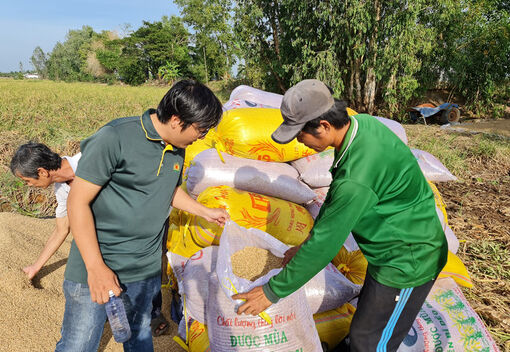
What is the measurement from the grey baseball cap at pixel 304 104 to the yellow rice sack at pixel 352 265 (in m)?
1.18

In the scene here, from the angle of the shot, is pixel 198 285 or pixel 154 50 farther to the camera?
pixel 154 50

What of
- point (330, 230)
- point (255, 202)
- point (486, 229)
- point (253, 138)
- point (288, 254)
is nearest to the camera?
point (330, 230)

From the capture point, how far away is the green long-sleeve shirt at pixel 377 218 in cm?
95

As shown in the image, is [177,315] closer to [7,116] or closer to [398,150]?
[398,150]

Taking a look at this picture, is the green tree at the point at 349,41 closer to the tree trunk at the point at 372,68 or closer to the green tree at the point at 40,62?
the tree trunk at the point at 372,68

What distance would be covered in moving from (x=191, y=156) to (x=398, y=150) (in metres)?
1.99

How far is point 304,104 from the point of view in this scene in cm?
97

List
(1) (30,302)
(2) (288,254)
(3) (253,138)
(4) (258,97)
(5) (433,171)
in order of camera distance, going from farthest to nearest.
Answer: (4) (258,97) < (5) (433,171) < (3) (253,138) < (1) (30,302) < (2) (288,254)

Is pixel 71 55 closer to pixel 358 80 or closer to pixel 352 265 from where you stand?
pixel 358 80

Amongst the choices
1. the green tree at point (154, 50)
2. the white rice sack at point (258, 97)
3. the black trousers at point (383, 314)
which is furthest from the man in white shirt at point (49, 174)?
the green tree at point (154, 50)

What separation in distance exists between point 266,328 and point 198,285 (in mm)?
461

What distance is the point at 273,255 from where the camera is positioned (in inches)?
60.5

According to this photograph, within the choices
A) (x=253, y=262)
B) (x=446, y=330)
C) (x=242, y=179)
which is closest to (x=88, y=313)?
(x=253, y=262)

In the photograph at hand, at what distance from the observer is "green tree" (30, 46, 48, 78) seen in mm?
54969
